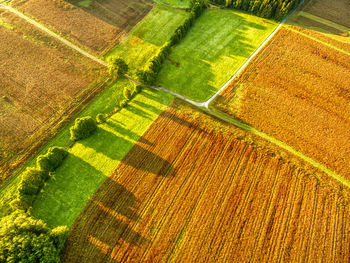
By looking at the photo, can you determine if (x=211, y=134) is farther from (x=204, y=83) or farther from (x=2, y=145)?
(x=2, y=145)

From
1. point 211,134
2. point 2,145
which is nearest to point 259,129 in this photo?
point 211,134

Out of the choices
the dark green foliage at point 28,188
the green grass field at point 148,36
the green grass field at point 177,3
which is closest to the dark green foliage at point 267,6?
the green grass field at point 177,3

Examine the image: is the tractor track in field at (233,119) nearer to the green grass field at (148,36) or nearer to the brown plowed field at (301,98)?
the brown plowed field at (301,98)

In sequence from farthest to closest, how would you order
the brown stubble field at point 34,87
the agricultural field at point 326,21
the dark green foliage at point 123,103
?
the agricultural field at point 326,21
the dark green foliage at point 123,103
the brown stubble field at point 34,87

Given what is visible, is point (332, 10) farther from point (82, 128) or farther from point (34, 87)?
point (34, 87)

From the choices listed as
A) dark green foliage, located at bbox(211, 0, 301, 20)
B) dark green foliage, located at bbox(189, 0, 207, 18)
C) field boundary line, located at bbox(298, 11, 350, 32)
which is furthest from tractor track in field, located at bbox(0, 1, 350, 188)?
dark green foliage, located at bbox(189, 0, 207, 18)

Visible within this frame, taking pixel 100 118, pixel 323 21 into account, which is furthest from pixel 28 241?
pixel 323 21

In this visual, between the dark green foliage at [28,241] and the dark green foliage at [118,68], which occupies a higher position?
the dark green foliage at [118,68]
